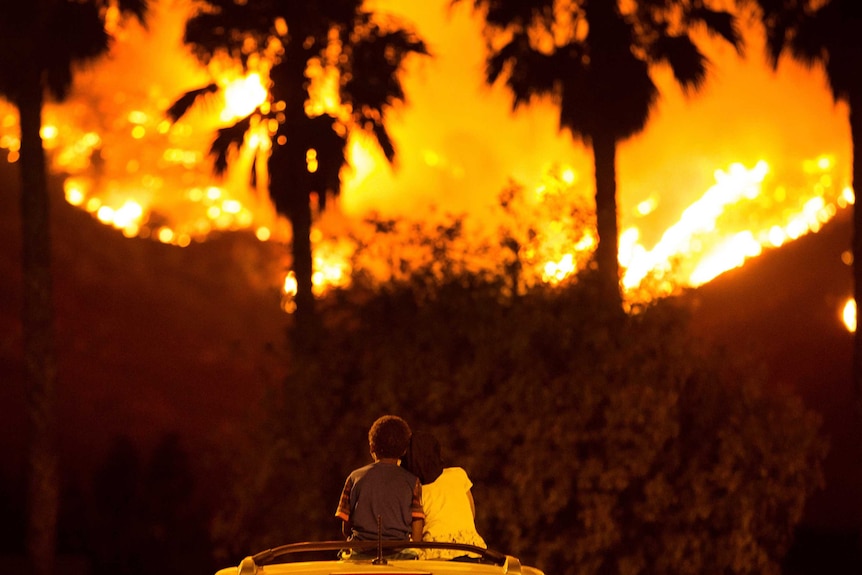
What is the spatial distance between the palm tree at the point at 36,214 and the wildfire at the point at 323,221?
198 cm

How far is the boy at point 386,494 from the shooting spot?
6.12 meters

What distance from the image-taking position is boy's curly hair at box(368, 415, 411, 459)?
6191 mm

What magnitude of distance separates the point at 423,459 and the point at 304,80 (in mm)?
11997

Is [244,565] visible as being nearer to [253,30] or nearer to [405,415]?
[405,415]

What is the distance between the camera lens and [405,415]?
13.3m

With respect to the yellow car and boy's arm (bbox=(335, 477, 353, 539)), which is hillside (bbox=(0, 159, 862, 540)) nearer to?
boy's arm (bbox=(335, 477, 353, 539))

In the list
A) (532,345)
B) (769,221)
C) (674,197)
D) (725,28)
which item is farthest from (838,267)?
(532,345)

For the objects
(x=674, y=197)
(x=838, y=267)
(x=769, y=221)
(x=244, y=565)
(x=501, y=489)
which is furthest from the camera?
(x=674, y=197)

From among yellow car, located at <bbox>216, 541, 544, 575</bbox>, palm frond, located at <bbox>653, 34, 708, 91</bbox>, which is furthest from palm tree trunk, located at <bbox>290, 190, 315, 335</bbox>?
yellow car, located at <bbox>216, 541, 544, 575</bbox>

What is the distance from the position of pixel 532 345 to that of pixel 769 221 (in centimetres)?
1970

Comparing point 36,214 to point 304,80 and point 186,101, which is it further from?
point 304,80

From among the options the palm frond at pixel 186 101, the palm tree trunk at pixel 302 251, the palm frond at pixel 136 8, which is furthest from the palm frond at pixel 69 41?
the palm tree trunk at pixel 302 251

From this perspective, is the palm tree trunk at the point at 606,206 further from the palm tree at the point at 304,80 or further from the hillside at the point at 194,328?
the hillside at the point at 194,328

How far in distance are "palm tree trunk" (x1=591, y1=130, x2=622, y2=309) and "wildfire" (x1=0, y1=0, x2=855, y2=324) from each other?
28cm
